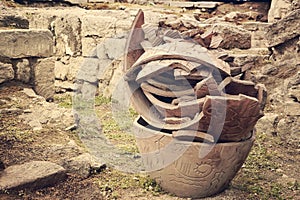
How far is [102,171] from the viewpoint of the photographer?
113 inches

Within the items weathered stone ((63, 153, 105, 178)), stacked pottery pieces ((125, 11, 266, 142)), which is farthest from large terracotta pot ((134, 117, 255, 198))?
weathered stone ((63, 153, 105, 178))

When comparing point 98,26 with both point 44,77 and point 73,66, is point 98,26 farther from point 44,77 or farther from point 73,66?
point 44,77

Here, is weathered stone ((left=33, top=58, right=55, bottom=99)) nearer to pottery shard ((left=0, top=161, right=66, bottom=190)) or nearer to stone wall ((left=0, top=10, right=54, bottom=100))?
stone wall ((left=0, top=10, right=54, bottom=100))

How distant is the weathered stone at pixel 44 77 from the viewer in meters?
4.03

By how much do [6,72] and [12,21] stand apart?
1.96 feet

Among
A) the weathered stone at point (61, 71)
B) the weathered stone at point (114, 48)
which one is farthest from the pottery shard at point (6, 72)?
the weathered stone at point (61, 71)

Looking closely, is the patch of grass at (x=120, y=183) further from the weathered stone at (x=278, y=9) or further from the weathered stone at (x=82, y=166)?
the weathered stone at (x=278, y=9)

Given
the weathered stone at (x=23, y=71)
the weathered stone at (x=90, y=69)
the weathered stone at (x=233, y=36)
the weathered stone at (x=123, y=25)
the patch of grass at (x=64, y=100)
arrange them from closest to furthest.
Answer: the weathered stone at (x=23, y=71), the weathered stone at (x=233, y=36), the patch of grass at (x=64, y=100), the weathered stone at (x=123, y=25), the weathered stone at (x=90, y=69)

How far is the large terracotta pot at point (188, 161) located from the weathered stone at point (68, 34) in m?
3.37

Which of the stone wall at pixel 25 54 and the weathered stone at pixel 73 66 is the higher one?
the stone wall at pixel 25 54

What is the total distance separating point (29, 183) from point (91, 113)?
91.3 inches

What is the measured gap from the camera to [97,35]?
541cm

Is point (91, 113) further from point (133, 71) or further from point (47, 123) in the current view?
point (133, 71)

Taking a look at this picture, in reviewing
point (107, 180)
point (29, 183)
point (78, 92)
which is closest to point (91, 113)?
point (78, 92)
